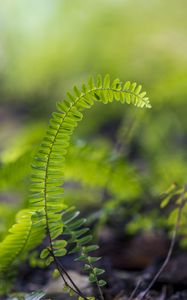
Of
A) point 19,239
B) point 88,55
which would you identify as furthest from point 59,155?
point 88,55

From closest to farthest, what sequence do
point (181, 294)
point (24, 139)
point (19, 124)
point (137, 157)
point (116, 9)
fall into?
point (181, 294) → point (24, 139) → point (137, 157) → point (19, 124) → point (116, 9)

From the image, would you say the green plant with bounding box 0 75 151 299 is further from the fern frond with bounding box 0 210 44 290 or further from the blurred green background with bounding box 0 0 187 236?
the blurred green background with bounding box 0 0 187 236

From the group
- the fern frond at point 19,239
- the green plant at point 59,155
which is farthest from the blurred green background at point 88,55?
the green plant at point 59,155

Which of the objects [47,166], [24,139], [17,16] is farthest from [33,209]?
[17,16]

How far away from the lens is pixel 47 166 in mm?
1188

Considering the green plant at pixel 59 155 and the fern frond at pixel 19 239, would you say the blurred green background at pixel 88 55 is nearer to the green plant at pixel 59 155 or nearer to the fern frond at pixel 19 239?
the fern frond at pixel 19 239

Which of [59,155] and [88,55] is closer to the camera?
[59,155]

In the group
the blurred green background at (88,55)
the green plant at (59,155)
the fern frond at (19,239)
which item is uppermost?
the blurred green background at (88,55)

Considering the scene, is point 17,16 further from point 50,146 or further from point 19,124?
point 50,146

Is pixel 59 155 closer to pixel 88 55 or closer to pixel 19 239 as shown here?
pixel 19 239

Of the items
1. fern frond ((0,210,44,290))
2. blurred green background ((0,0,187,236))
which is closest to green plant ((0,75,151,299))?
fern frond ((0,210,44,290))

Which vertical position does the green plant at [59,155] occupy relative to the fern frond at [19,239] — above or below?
above

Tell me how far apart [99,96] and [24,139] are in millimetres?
1597

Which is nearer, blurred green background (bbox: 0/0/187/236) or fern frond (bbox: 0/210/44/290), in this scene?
fern frond (bbox: 0/210/44/290)
